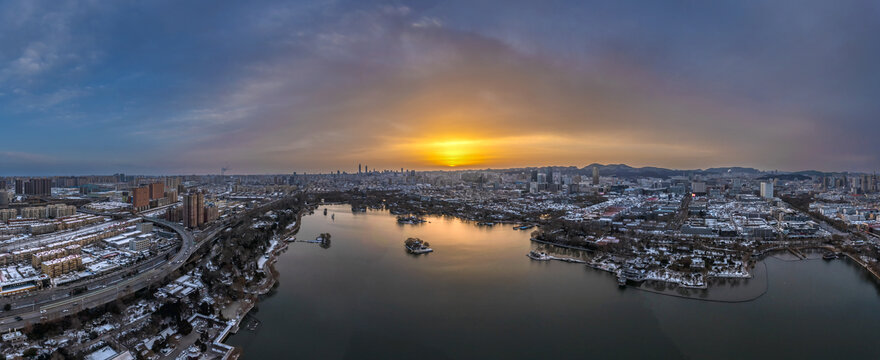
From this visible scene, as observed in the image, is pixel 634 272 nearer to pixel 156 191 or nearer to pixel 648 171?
pixel 156 191

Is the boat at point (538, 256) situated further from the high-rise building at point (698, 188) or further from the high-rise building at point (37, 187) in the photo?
the high-rise building at point (37, 187)

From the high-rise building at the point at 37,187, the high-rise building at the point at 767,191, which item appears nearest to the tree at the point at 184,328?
the high-rise building at the point at 37,187

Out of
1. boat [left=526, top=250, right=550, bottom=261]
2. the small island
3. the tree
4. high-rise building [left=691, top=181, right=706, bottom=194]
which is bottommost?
the tree

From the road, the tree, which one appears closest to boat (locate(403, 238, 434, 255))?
the road

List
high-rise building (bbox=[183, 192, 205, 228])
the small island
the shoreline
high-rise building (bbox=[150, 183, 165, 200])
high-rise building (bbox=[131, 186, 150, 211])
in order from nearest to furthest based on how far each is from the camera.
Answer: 1. the shoreline
2. high-rise building (bbox=[183, 192, 205, 228])
3. the small island
4. high-rise building (bbox=[131, 186, 150, 211])
5. high-rise building (bbox=[150, 183, 165, 200])

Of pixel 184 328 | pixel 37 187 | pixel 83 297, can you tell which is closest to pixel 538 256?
pixel 184 328

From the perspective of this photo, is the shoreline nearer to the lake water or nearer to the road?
the lake water
